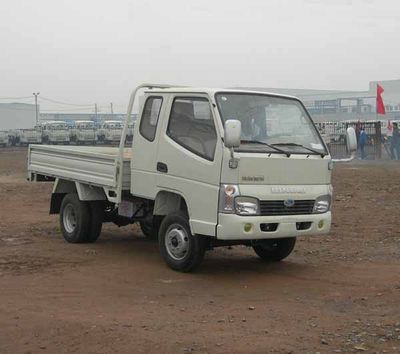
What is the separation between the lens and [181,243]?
8.05m

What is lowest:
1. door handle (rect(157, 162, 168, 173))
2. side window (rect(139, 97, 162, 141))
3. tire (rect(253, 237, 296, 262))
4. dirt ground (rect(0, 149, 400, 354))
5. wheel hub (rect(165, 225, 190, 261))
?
dirt ground (rect(0, 149, 400, 354))

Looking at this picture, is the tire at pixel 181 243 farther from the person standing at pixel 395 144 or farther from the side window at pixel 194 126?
the person standing at pixel 395 144

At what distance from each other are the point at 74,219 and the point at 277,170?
165 inches

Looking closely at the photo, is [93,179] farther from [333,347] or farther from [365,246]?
[333,347]

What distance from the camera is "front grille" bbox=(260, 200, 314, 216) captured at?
7.63 metres

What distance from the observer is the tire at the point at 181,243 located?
7.91 meters

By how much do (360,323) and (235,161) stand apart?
237 centimetres

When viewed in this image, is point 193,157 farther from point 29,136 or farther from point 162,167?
point 29,136

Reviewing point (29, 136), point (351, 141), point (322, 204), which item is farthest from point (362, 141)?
point (29, 136)

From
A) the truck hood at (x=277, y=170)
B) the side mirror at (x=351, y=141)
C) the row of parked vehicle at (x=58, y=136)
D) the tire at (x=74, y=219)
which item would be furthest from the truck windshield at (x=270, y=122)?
the row of parked vehicle at (x=58, y=136)

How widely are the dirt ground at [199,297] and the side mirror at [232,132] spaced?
1.71 m

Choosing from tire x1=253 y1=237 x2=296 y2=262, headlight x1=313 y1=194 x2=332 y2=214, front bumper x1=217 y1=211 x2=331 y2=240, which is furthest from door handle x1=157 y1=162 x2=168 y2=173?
headlight x1=313 y1=194 x2=332 y2=214

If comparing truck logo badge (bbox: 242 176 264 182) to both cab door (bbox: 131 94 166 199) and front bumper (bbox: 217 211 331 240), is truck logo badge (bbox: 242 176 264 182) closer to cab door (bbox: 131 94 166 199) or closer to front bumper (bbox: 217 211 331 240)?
front bumper (bbox: 217 211 331 240)

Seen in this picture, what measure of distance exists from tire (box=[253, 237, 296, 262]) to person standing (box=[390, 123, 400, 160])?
22.5 meters
